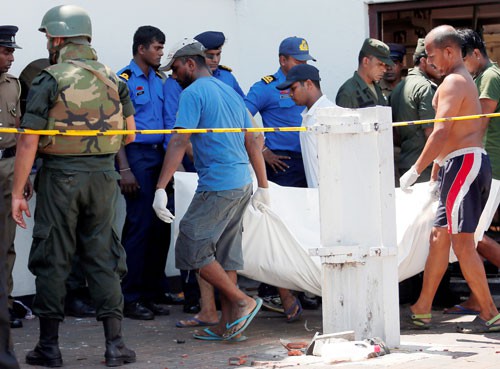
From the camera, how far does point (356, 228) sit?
652 centimetres

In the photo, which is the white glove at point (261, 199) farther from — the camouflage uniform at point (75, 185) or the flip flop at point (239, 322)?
the camouflage uniform at point (75, 185)

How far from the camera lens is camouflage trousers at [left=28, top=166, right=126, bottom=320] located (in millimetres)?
6320

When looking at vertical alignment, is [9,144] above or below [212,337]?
above

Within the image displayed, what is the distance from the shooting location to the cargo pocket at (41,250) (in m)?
6.30

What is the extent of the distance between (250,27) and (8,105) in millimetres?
3609

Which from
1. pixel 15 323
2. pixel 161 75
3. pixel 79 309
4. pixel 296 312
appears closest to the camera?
pixel 15 323

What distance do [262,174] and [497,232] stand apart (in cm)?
429

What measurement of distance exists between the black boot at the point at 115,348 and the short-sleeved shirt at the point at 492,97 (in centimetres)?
365

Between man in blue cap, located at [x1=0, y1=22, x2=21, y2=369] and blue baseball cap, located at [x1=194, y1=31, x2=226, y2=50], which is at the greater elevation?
blue baseball cap, located at [x1=194, y1=31, x2=226, y2=50]

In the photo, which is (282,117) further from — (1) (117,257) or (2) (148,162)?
(1) (117,257)

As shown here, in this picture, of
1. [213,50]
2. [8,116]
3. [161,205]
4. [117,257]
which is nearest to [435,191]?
[161,205]

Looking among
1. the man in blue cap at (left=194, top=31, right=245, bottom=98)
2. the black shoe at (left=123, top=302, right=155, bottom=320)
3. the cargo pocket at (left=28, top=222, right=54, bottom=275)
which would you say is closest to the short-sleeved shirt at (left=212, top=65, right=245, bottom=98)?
the man in blue cap at (left=194, top=31, right=245, bottom=98)

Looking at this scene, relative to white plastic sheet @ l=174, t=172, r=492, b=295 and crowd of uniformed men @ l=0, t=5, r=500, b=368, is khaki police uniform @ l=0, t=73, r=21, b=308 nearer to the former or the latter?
crowd of uniformed men @ l=0, t=5, r=500, b=368

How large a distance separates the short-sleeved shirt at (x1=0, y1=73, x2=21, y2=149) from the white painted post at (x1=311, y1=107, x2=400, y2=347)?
2.45 meters
